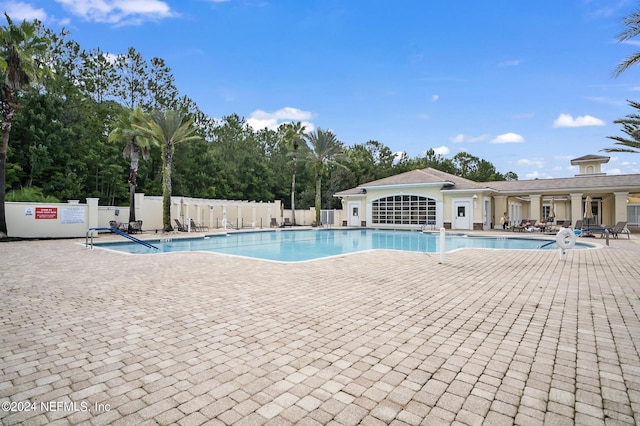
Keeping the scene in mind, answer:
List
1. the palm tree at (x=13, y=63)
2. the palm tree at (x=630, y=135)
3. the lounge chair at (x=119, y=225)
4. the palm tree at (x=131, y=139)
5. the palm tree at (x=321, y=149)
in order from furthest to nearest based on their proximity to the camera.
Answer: the palm tree at (x=321, y=149), the palm tree at (x=131, y=139), the lounge chair at (x=119, y=225), the palm tree at (x=13, y=63), the palm tree at (x=630, y=135)

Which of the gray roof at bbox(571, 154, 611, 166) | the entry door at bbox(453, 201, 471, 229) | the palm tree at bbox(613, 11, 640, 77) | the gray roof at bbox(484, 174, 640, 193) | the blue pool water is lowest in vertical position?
the blue pool water

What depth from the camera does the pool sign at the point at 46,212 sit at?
16438 mm

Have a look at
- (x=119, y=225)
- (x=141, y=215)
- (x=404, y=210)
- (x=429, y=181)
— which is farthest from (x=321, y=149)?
(x=119, y=225)

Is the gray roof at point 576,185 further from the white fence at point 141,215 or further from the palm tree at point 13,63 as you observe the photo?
the palm tree at point 13,63

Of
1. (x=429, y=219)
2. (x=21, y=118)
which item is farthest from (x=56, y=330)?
(x=21, y=118)

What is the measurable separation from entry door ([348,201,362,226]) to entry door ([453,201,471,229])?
849 centimetres

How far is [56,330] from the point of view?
4.06m

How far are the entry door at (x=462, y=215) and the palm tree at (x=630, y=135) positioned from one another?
1475 cm

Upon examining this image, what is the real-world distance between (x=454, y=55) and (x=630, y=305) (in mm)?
18536

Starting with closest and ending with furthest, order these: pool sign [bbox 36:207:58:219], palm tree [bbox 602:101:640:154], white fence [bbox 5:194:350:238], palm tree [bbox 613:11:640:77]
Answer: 1. palm tree [bbox 613:11:640:77]
2. palm tree [bbox 602:101:640:154]
3. white fence [bbox 5:194:350:238]
4. pool sign [bbox 36:207:58:219]

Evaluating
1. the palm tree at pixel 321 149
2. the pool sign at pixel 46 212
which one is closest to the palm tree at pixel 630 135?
the palm tree at pixel 321 149

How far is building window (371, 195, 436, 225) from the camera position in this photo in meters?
27.9

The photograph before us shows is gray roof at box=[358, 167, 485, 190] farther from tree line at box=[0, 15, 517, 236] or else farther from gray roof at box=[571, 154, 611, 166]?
gray roof at box=[571, 154, 611, 166]

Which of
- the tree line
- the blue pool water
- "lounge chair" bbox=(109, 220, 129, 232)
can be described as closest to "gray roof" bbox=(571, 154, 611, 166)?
the tree line
